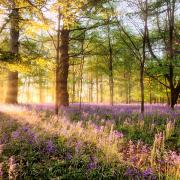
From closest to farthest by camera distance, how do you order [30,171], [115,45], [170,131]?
[30,171] → [170,131] → [115,45]

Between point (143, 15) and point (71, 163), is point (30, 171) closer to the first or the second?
point (71, 163)

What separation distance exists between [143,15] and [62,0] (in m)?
5.31

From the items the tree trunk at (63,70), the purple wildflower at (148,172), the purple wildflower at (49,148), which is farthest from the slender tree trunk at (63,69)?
the purple wildflower at (148,172)

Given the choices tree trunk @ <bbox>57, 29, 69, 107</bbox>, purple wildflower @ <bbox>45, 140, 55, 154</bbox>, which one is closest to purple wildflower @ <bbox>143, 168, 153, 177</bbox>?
purple wildflower @ <bbox>45, 140, 55, 154</bbox>

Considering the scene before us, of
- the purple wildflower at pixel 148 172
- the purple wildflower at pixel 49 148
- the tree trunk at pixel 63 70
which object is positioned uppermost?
the tree trunk at pixel 63 70

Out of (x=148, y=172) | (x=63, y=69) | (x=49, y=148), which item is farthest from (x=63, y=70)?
(x=148, y=172)

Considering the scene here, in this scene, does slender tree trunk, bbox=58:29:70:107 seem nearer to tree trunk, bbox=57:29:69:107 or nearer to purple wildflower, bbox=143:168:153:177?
tree trunk, bbox=57:29:69:107

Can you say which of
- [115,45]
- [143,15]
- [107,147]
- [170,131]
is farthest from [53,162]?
[115,45]

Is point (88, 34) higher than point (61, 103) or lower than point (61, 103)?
higher

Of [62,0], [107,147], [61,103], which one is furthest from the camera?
[61,103]

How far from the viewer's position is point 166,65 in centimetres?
1588

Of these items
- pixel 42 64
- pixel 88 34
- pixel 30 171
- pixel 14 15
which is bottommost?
pixel 30 171

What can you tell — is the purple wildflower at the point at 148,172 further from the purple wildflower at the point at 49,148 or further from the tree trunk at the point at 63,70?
the tree trunk at the point at 63,70

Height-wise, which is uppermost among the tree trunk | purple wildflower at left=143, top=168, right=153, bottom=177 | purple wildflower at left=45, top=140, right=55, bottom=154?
the tree trunk
